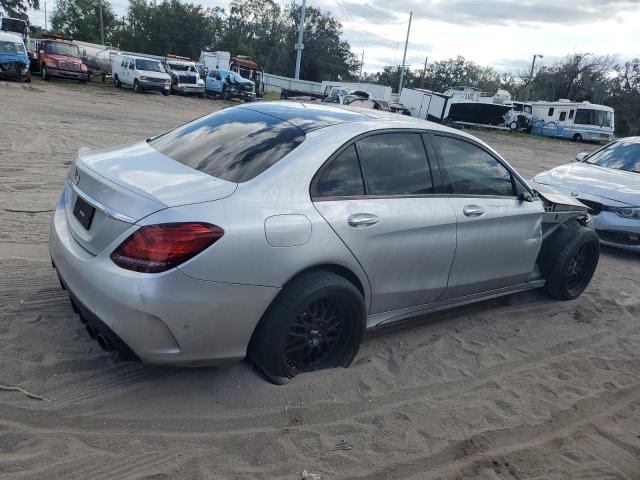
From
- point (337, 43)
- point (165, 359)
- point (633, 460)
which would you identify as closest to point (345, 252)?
point (165, 359)

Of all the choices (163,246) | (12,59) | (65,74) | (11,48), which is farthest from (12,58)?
(163,246)

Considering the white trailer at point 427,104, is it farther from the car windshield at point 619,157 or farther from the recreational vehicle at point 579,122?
the car windshield at point 619,157

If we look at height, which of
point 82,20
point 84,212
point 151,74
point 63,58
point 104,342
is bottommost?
point 104,342

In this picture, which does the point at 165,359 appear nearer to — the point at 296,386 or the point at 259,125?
the point at 296,386

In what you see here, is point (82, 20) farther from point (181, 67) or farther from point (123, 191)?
point (123, 191)

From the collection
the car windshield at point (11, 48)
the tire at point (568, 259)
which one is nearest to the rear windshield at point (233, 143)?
the tire at point (568, 259)

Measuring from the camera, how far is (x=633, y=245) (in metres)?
7.07

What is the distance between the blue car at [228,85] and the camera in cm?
3403

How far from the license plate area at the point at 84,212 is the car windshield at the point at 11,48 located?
26128mm

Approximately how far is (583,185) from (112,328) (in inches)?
262

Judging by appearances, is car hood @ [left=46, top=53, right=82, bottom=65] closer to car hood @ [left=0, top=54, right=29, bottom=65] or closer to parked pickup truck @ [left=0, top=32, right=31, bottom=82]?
parked pickup truck @ [left=0, top=32, right=31, bottom=82]

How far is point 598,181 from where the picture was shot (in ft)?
24.8

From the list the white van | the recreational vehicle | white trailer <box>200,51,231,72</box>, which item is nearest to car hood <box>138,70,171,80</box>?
the white van

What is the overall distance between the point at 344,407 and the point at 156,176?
5.74 ft
